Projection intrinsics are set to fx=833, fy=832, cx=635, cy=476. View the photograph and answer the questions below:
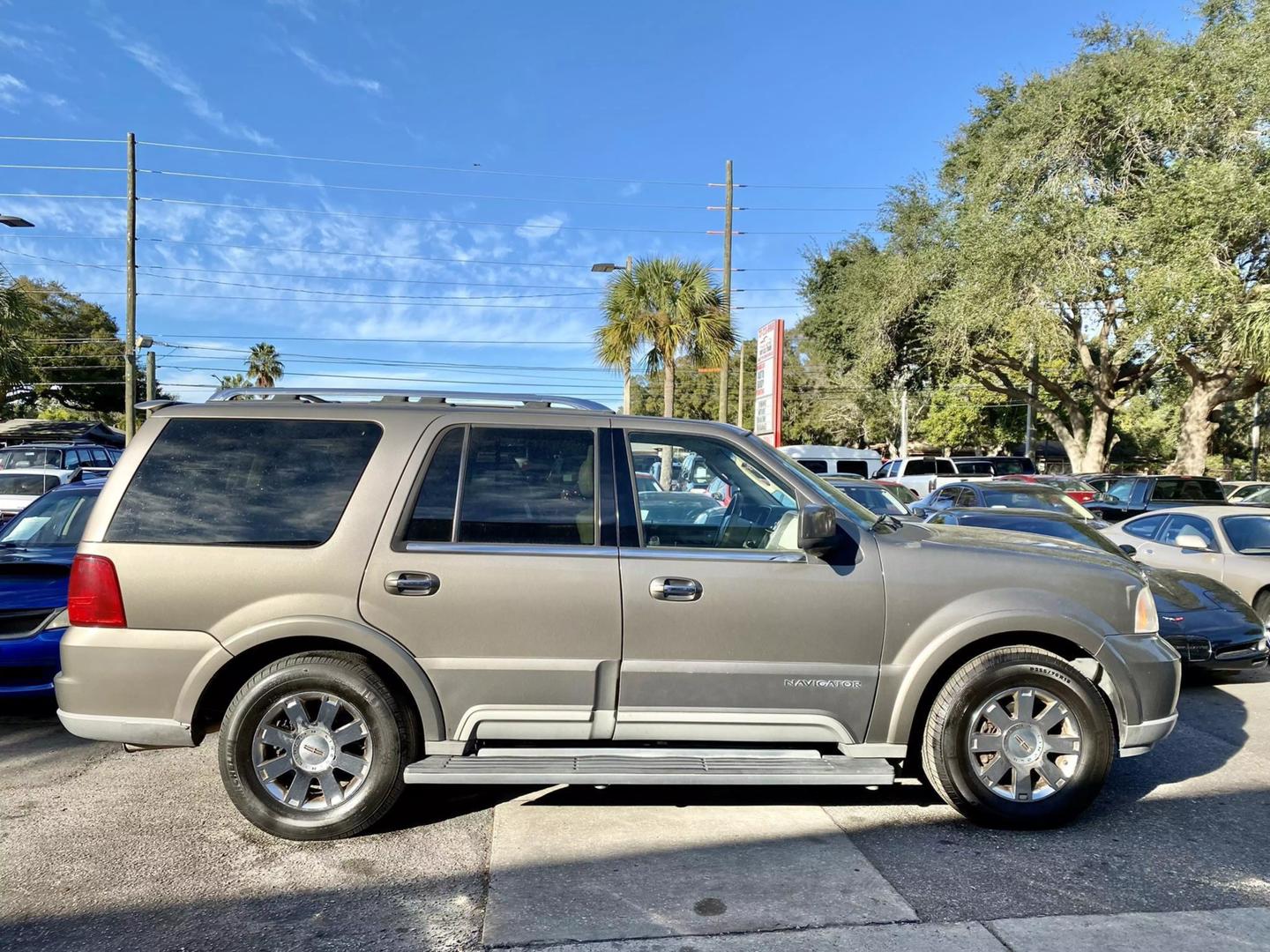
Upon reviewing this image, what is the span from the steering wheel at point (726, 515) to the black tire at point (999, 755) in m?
1.23

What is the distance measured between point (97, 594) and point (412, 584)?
1369 mm

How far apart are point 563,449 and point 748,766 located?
5.41 ft

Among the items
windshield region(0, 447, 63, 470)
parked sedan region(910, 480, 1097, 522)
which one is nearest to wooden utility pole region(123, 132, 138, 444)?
windshield region(0, 447, 63, 470)

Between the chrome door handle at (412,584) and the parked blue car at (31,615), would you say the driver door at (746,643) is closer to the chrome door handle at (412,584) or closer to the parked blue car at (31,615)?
the chrome door handle at (412,584)

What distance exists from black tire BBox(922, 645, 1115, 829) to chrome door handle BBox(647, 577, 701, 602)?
124 cm

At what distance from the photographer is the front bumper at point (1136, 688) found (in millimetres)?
3824

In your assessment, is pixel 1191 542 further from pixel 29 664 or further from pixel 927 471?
pixel 927 471

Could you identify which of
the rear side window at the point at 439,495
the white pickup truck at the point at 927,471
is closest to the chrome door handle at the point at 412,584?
the rear side window at the point at 439,495

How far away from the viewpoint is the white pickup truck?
27.2m

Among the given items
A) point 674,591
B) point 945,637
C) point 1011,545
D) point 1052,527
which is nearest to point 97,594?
point 674,591

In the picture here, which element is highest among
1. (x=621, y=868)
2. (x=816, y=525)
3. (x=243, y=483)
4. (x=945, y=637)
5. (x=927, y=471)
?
(x=927, y=471)

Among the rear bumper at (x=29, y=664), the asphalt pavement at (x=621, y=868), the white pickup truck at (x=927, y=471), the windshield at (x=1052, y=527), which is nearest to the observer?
the asphalt pavement at (x=621, y=868)

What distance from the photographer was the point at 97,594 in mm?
3635

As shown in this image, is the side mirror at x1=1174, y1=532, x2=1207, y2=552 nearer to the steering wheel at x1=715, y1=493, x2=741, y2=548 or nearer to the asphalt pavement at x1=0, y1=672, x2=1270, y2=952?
the asphalt pavement at x1=0, y1=672, x2=1270, y2=952
